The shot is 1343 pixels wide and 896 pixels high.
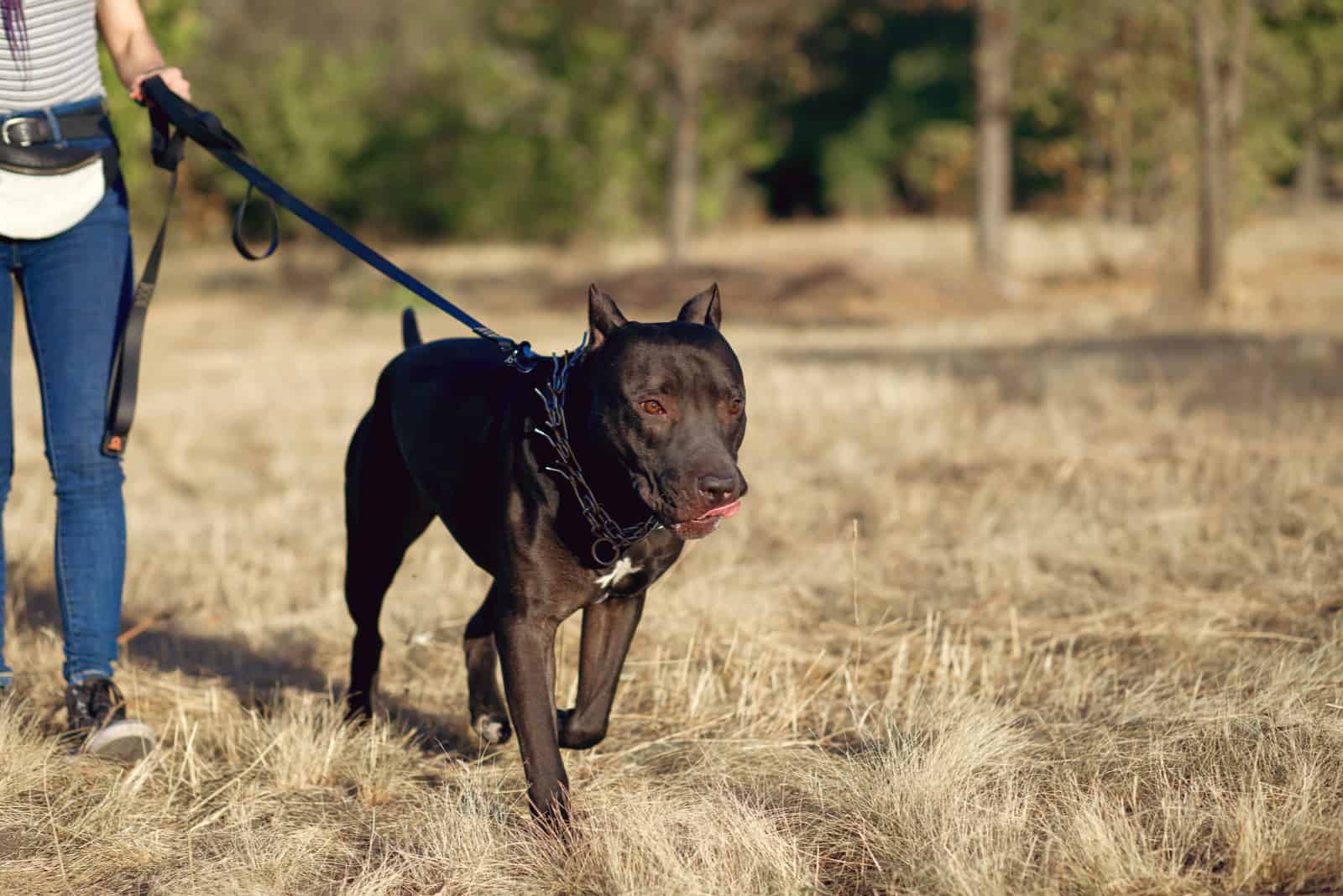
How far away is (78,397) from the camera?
409 cm

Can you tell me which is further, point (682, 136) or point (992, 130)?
point (682, 136)

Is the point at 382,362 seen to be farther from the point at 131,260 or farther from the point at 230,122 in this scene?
the point at 230,122

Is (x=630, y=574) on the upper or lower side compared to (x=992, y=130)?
lower

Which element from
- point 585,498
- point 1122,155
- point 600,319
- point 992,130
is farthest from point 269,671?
point 1122,155

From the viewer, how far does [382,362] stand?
1345 cm

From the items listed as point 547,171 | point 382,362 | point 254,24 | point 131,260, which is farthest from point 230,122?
point 131,260

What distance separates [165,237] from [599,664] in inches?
67.0

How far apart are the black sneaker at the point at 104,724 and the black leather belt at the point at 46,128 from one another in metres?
1.48

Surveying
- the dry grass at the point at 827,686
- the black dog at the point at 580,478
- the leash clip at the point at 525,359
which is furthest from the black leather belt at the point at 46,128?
the dry grass at the point at 827,686

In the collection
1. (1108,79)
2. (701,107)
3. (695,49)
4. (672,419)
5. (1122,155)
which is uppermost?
(701,107)

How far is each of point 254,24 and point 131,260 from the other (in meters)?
32.7

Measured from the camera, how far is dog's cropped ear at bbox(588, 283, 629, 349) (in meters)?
3.41

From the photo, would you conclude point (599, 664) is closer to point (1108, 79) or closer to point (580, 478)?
point (580, 478)

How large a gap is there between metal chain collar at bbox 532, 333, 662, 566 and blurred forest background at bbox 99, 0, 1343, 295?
25.2 feet
